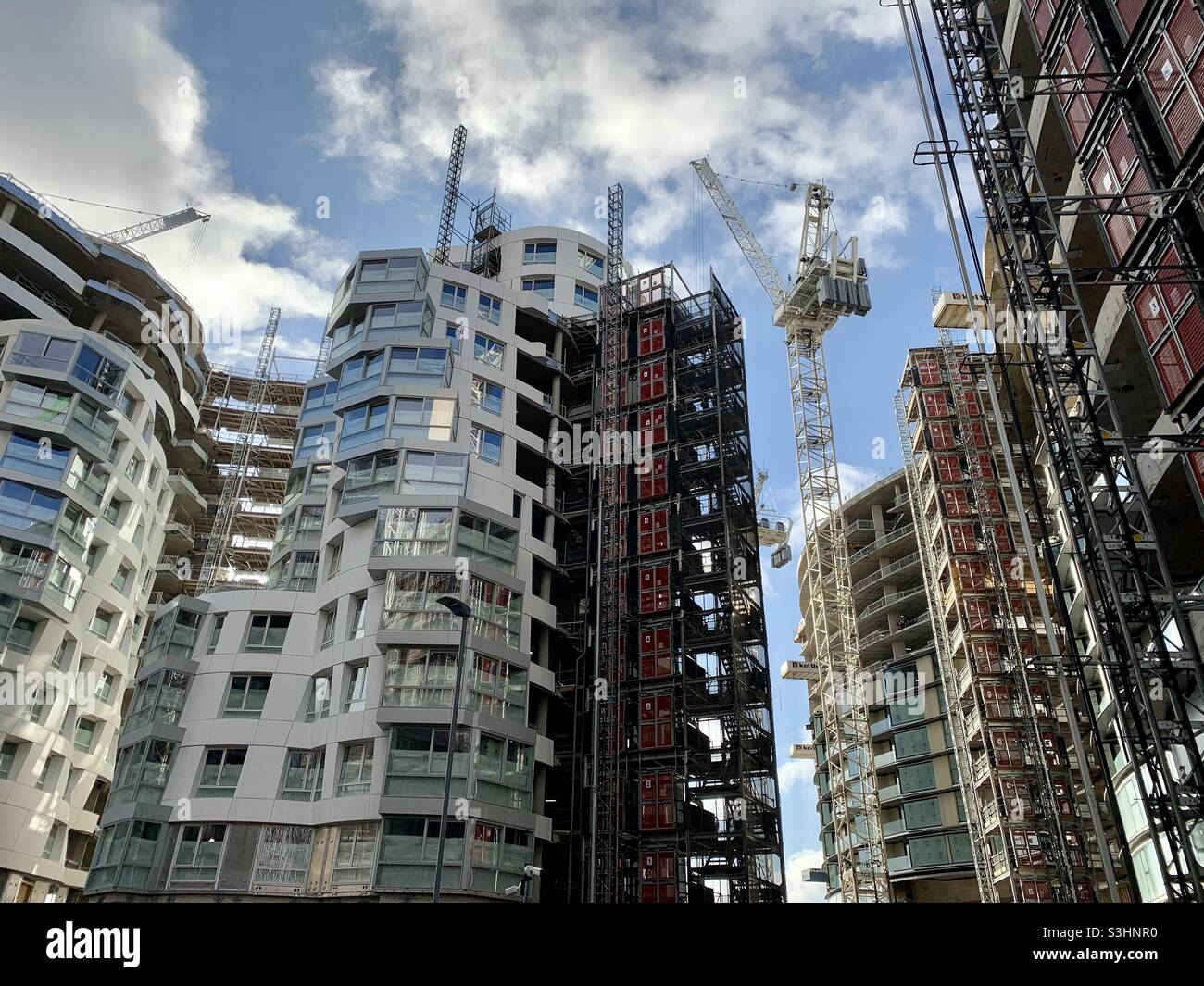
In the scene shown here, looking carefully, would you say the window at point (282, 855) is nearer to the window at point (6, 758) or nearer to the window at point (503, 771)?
the window at point (503, 771)

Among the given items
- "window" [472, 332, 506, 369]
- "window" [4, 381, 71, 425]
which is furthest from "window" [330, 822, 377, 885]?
"window" [4, 381, 71, 425]

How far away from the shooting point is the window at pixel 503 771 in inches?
1683

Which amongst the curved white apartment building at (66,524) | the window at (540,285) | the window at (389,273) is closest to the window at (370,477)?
the window at (389,273)

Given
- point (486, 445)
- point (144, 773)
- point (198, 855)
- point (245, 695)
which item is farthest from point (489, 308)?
point (198, 855)

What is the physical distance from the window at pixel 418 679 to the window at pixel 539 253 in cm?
3770

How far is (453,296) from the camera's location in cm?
Result: 5991

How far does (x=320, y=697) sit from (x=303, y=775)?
12.5 ft

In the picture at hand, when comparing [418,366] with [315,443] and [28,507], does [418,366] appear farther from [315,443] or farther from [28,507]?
[28,507]

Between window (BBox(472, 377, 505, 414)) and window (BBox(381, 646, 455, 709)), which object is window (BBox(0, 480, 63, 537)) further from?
window (BBox(472, 377, 505, 414))
